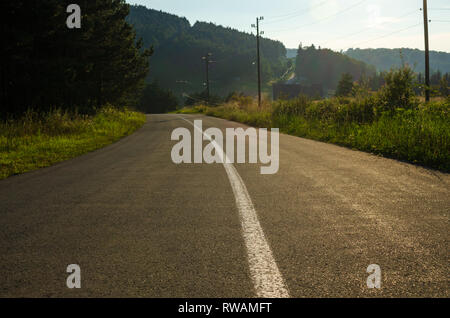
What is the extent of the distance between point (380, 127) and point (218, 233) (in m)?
9.68

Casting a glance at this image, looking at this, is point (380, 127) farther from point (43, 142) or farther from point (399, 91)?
point (43, 142)

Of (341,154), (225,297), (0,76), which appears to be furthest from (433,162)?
(0,76)

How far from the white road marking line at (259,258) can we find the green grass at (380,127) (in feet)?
15.9

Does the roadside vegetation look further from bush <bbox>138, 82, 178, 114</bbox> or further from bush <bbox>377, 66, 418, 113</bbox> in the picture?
bush <bbox>138, 82, 178, 114</bbox>

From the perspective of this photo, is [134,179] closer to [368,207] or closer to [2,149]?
[368,207]

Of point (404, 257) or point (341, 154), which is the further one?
point (341, 154)

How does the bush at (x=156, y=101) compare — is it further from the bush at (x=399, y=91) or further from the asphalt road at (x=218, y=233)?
the asphalt road at (x=218, y=233)

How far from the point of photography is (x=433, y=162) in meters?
7.90

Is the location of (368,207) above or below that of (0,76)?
below

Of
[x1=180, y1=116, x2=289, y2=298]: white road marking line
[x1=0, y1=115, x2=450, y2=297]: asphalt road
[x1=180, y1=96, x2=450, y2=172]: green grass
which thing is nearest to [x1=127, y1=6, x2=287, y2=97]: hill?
[x1=180, y1=96, x2=450, y2=172]: green grass

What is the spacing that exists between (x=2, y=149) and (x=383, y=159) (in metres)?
10.6

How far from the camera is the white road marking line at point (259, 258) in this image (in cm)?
257

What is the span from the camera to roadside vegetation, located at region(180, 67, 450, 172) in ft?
29.1

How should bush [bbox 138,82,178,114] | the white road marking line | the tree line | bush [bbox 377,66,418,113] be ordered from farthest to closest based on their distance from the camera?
1. bush [bbox 138,82,178,114]
2. the tree line
3. bush [bbox 377,66,418,113]
4. the white road marking line
